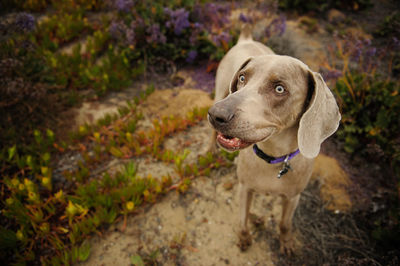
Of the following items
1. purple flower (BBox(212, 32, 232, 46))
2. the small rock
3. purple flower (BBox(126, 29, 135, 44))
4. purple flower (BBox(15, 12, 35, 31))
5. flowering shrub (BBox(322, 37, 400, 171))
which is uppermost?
purple flower (BBox(15, 12, 35, 31))

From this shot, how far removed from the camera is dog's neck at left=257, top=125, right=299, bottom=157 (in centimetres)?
174

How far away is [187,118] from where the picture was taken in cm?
391

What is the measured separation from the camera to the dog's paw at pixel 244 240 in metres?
2.50

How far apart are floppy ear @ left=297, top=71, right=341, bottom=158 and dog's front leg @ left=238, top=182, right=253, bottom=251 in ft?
2.91

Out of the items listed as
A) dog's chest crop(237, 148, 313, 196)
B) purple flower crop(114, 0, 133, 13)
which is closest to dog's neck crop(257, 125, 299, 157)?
dog's chest crop(237, 148, 313, 196)

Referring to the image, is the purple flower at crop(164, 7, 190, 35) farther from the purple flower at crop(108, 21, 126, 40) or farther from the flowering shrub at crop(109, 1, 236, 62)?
the purple flower at crop(108, 21, 126, 40)

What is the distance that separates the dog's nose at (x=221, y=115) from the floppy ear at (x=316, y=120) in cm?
49

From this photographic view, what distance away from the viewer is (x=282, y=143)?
178 cm

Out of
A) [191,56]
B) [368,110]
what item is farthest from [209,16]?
[368,110]

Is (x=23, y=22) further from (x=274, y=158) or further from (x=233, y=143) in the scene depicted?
(x=274, y=158)

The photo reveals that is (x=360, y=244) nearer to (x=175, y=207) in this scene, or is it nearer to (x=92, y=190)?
(x=175, y=207)

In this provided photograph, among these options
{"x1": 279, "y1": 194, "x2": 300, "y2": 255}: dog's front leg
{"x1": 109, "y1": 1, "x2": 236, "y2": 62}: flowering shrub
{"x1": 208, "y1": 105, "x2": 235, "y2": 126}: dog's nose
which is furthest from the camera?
{"x1": 109, "y1": 1, "x2": 236, "y2": 62}: flowering shrub

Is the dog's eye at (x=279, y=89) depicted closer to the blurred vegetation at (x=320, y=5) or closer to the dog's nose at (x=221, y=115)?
the dog's nose at (x=221, y=115)

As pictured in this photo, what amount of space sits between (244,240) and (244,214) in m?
0.33
